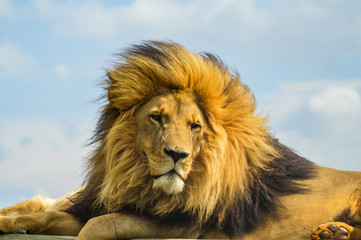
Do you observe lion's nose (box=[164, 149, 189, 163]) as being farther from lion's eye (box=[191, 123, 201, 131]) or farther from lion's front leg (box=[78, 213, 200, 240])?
lion's front leg (box=[78, 213, 200, 240])

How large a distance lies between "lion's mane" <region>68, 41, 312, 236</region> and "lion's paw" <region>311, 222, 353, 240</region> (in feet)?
1.41

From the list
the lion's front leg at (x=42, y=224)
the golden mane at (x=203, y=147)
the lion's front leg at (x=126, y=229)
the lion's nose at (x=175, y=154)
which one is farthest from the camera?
the lion's front leg at (x=42, y=224)

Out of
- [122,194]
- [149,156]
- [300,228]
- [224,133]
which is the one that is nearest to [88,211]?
[122,194]

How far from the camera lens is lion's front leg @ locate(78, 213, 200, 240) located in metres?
4.14

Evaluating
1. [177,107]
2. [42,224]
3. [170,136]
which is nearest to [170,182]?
[170,136]

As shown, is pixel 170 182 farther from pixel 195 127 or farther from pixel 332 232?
pixel 332 232

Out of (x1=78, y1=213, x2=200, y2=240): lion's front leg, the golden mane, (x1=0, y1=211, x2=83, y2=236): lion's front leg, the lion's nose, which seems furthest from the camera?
(x1=0, y1=211, x2=83, y2=236): lion's front leg

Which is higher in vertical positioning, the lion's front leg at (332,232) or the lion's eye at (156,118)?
the lion's eye at (156,118)

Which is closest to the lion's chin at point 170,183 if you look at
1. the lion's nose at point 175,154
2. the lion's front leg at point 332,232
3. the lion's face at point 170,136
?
the lion's face at point 170,136

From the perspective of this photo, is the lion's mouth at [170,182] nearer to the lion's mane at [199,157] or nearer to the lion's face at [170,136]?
the lion's face at [170,136]

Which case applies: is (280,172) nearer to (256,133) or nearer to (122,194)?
(256,133)

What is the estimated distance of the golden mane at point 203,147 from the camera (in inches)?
168

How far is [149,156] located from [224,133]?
0.60 metres

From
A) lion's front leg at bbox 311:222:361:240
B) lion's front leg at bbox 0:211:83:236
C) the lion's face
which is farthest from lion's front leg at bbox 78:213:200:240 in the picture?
lion's front leg at bbox 311:222:361:240
